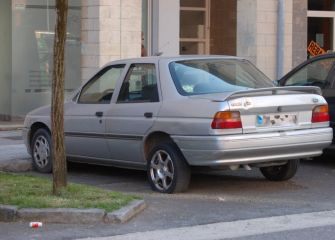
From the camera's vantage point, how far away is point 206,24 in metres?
20.2

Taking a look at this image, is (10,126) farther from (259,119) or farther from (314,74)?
(259,119)

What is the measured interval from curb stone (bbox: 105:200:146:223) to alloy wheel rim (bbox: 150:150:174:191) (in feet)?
3.22

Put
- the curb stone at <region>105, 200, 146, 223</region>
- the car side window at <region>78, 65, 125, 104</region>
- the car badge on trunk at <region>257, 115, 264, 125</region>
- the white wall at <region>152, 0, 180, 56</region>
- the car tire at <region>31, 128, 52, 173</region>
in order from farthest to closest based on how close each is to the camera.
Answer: the white wall at <region>152, 0, 180, 56</region> < the car tire at <region>31, 128, 52, 173</region> < the car side window at <region>78, 65, 125, 104</region> < the car badge on trunk at <region>257, 115, 264, 125</region> < the curb stone at <region>105, 200, 146, 223</region>

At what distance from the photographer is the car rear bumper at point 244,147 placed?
8.54 meters

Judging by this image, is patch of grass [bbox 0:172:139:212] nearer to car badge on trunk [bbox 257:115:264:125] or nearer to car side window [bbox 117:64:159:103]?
car side window [bbox 117:64:159:103]

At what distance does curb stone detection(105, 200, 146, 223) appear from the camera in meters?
→ 7.60

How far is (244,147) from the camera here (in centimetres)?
862

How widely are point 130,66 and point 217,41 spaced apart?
10.3m

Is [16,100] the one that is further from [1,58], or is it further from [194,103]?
[194,103]

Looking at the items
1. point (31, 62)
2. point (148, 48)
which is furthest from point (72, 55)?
point (148, 48)

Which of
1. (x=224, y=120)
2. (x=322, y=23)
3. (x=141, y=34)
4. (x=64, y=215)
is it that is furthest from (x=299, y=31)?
(x=64, y=215)

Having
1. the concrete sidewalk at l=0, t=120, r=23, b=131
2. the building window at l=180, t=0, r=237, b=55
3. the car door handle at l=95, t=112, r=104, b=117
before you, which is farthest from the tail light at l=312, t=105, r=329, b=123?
the building window at l=180, t=0, r=237, b=55

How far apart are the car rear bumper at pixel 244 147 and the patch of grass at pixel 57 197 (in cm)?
89

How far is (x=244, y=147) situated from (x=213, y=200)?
2.45ft
